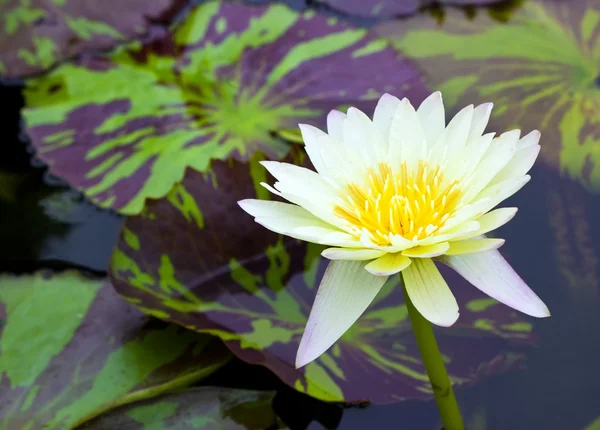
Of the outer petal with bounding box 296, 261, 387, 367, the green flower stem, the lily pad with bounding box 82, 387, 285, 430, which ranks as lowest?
the lily pad with bounding box 82, 387, 285, 430

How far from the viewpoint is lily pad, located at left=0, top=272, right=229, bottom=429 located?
1.15 metres

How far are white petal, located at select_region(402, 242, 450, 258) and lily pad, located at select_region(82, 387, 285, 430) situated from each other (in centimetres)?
49

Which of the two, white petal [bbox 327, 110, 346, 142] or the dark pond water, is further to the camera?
the dark pond water

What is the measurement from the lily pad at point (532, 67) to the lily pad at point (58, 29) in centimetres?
85

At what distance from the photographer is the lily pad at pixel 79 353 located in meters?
1.15

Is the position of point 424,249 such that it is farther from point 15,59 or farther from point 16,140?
point 15,59

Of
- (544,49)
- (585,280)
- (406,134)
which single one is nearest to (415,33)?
(544,49)

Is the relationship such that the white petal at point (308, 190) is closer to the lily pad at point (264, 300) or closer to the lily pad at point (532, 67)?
the lily pad at point (264, 300)

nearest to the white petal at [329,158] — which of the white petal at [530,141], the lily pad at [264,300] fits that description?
the white petal at [530,141]

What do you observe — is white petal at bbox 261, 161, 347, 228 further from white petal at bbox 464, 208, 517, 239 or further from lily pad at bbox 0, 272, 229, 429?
lily pad at bbox 0, 272, 229, 429

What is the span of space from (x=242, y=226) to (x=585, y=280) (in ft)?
2.44

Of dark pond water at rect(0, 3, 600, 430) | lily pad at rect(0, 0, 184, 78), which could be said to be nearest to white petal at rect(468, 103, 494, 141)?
dark pond water at rect(0, 3, 600, 430)

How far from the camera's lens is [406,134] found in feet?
3.00

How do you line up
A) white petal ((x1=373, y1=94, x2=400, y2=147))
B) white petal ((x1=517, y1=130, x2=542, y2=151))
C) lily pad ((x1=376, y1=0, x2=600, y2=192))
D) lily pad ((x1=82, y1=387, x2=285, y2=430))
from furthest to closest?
lily pad ((x1=376, y1=0, x2=600, y2=192)), lily pad ((x1=82, y1=387, x2=285, y2=430)), white petal ((x1=373, y1=94, x2=400, y2=147)), white petal ((x1=517, y1=130, x2=542, y2=151))
